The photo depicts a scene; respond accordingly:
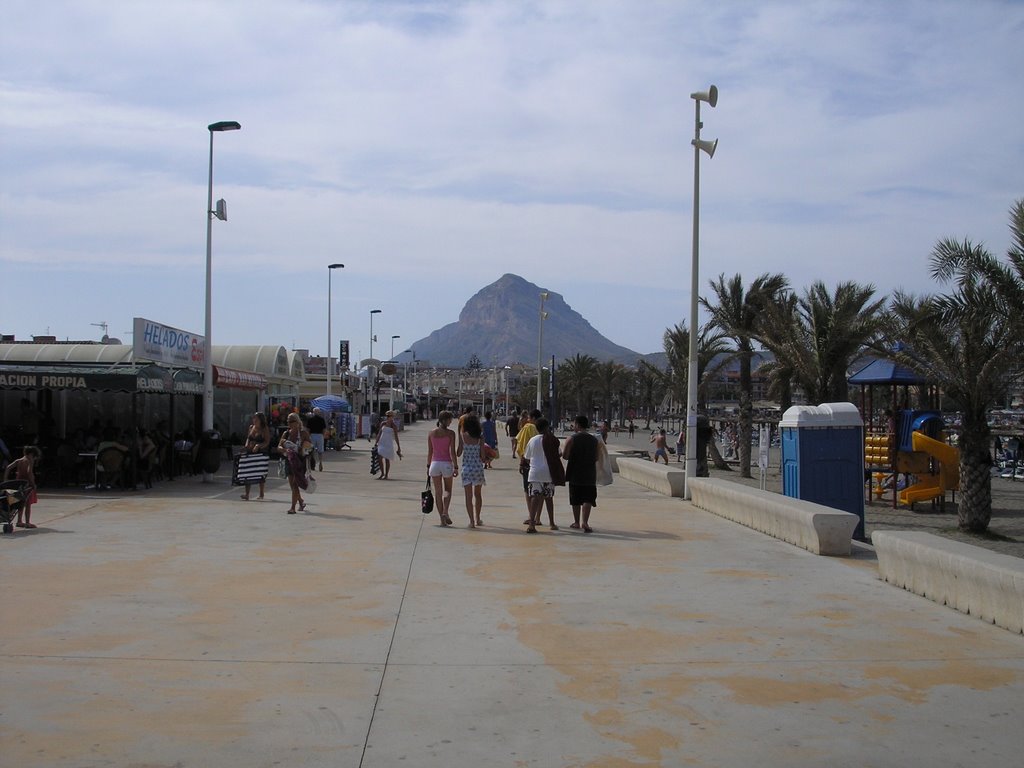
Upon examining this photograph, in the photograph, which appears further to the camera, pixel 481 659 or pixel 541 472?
pixel 541 472

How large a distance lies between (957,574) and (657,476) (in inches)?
456

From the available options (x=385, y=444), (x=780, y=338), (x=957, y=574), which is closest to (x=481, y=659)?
(x=957, y=574)

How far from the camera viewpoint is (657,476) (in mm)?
19734

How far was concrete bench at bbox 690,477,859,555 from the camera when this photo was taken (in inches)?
437

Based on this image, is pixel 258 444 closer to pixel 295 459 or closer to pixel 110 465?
pixel 295 459

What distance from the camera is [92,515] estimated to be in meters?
14.1

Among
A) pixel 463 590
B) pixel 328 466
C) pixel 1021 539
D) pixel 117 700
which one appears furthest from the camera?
pixel 328 466

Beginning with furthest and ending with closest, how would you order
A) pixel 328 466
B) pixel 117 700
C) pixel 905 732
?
pixel 328 466
pixel 117 700
pixel 905 732

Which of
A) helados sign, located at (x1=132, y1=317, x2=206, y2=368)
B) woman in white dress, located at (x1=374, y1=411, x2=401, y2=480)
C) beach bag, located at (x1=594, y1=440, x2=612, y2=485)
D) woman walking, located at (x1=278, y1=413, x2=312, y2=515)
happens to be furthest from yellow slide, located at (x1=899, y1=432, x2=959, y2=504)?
helados sign, located at (x1=132, y1=317, x2=206, y2=368)

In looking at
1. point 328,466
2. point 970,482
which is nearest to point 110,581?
point 970,482

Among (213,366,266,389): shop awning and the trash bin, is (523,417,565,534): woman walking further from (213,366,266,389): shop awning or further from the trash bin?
(213,366,266,389): shop awning

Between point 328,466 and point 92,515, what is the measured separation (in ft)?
45.3

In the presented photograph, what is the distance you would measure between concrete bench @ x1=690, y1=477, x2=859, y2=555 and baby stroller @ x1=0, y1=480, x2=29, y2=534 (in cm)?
928

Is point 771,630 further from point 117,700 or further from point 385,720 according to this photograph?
point 117,700
